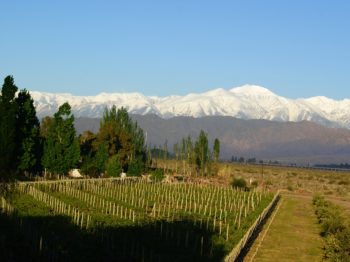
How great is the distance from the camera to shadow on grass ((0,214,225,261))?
33281 mm

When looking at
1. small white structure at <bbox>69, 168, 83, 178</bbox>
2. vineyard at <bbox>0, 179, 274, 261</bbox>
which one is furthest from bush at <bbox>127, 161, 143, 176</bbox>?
vineyard at <bbox>0, 179, 274, 261</bbox>

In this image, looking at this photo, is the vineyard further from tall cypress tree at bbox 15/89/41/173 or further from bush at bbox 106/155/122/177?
bush at bbox 106/155/122/177

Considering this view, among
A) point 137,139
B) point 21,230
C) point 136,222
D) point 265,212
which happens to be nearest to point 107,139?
point 137,139

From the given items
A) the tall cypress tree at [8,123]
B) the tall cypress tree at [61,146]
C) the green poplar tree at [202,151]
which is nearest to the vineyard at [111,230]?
the tall cypress tree at [8,123]

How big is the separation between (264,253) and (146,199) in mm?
→ 29940

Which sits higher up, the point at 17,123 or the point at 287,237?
the point at 17,123

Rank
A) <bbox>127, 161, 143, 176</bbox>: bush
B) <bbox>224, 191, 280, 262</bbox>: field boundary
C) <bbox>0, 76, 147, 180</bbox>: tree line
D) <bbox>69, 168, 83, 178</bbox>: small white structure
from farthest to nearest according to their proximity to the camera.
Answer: <bbox>127, 161, 143, 176</bbox>: bush < <bbox>69, 168, 83, 178</bbox>: small white structure < <bbox>0, 76, 147, 180</bbox>: tree line < <bbox>224, 191, 280, 262</bbox>: field boundary

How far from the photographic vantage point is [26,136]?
8238 centimetres

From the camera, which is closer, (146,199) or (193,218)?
(193,218)

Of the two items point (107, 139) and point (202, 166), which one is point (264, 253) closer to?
point (107, 139)

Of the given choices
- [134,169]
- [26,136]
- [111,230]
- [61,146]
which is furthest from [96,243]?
[134,169]

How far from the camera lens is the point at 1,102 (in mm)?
76938

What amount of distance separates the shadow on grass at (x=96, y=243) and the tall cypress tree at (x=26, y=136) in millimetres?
36469

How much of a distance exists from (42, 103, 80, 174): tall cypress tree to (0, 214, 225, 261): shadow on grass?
4082 centimetres
